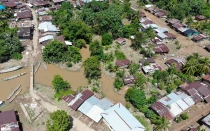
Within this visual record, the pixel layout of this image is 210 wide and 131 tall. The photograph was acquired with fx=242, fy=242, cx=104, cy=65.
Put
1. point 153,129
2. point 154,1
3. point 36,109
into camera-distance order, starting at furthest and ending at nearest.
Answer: point 154,1, point 36,109, point 153,129

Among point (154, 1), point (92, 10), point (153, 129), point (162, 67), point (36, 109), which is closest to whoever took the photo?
point (153, 129)

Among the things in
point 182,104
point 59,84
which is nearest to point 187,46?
point 182,104

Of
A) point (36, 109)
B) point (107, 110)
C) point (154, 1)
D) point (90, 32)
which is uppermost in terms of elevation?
point (154, 1)

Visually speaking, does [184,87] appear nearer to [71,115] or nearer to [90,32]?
[71,115]

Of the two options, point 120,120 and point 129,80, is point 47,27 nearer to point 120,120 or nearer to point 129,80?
point 129,80

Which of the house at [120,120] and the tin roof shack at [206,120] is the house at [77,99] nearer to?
the house at [120,120]

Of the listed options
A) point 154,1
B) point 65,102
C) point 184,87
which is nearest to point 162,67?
point 184,87

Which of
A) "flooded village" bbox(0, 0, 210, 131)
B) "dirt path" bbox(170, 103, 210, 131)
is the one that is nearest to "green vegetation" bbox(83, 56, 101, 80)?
"flooded village" bbox(0, 0, 210, 131)

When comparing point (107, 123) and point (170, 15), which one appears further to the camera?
point (170, 15)
